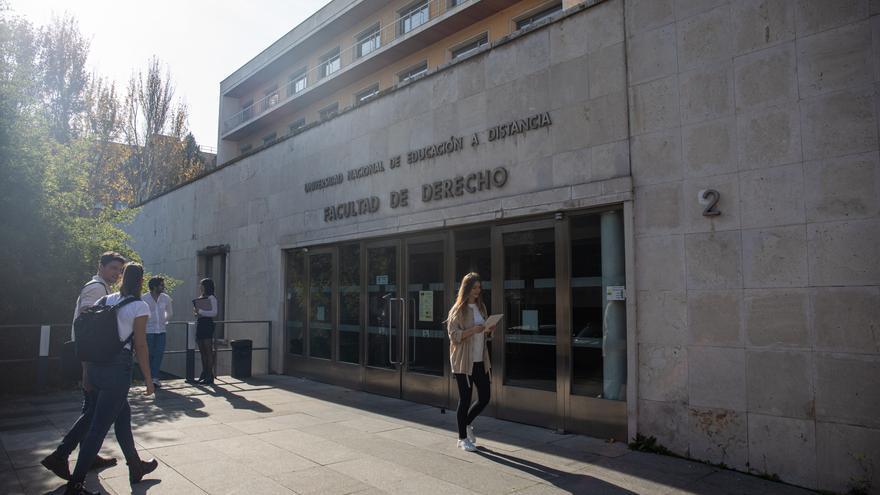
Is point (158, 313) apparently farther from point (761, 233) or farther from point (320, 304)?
point (761, 233)

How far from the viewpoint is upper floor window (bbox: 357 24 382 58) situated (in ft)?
76.7

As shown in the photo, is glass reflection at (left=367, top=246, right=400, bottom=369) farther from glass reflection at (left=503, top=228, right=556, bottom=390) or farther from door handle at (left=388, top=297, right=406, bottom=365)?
glass reflection at (left=503, top=228, right=556, bottom=390)

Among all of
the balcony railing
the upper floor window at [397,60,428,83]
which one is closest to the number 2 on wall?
the balcony railing

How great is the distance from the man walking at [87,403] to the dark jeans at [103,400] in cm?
13

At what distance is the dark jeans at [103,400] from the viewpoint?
466 cm

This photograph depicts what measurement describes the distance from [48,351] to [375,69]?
16077 millimetres

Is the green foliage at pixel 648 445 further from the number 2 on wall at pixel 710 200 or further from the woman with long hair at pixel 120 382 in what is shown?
the woman with long hair at pixel 120 382

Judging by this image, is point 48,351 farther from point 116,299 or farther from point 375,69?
point 375,69

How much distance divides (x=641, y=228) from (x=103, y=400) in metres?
5.39

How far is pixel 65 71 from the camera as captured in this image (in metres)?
28.9

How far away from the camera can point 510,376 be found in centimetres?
778

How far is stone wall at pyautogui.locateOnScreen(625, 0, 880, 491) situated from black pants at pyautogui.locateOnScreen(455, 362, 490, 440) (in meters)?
1.68

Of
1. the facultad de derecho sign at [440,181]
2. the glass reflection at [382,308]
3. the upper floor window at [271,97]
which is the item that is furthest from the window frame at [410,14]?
the glass reflection at [382,308]

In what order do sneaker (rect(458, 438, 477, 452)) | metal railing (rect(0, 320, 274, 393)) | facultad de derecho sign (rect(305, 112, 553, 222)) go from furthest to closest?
metal railing (rect(0, 320, 274, 393)), facultad de derecho sign (rect(305, 112, 553, 222)), sneaker (rect(458, 438, 477, 452))
